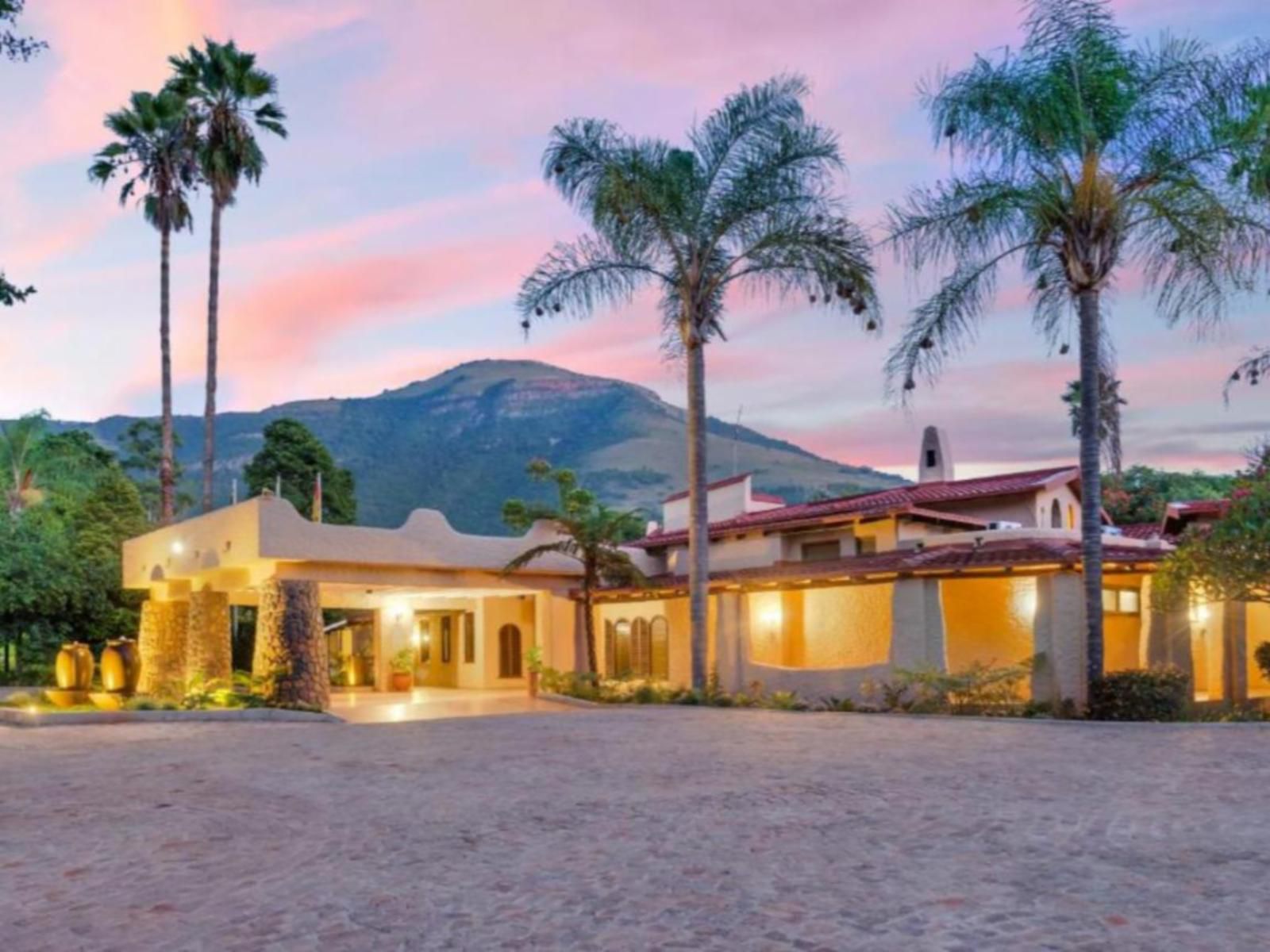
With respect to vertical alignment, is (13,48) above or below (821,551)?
above

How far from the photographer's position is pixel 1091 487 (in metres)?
18.3

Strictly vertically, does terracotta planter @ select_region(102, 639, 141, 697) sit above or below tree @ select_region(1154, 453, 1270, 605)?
below

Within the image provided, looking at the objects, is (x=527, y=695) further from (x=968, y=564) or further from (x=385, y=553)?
(x=968, y=564)

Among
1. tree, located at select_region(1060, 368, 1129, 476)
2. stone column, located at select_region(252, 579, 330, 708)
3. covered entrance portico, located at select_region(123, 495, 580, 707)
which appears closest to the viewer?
stone column, located at select_region(252, 579, 330, 708)

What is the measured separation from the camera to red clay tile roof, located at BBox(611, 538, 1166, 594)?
68.5 feet

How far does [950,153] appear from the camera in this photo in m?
18.7

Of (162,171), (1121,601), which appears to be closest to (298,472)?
(162,171)

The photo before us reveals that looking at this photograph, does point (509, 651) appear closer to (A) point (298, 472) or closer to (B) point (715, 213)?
(B) point (715, 213)

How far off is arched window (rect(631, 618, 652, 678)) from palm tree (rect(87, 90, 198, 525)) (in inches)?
621

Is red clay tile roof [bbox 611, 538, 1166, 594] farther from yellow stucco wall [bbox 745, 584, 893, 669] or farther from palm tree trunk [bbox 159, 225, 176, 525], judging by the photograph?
palm tree trunk [bbox 159, 225, 176, 525]

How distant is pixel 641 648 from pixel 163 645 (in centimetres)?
1187

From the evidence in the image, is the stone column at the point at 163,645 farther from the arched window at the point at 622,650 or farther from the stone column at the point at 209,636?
the arched window at the point at 622,650

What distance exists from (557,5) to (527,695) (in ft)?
→ 48.5

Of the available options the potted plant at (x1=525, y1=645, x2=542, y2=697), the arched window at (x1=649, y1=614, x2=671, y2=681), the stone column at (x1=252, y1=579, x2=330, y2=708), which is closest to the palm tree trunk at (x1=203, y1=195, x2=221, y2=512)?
the stone column at (x1=252, y1=579, x2=330, y2=708)
